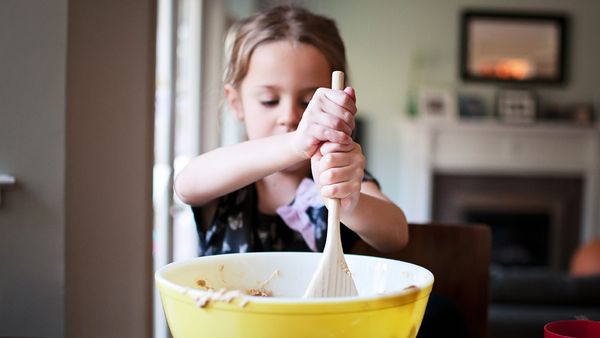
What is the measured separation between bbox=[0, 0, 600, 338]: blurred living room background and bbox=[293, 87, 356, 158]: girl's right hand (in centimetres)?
36

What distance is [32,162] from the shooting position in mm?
787

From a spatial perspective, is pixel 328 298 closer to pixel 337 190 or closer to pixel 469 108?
pixel 337 190

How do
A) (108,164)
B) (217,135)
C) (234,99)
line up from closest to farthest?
(108,164) → (234,99) → (217,135)

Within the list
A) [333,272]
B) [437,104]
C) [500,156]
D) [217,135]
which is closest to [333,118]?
[333,272]

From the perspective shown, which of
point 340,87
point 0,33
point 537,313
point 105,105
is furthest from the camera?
point 537,313

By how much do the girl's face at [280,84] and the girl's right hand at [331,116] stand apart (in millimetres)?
329

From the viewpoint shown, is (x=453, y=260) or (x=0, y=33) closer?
(x=0, y=33)

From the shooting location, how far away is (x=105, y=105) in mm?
946

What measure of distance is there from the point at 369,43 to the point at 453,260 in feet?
12.8

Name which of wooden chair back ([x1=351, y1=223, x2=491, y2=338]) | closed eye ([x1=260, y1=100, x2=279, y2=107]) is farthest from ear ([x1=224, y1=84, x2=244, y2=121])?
wooden chair back ([x1=351, y1=223, x2=491, y2=338])

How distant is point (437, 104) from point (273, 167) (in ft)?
13.7

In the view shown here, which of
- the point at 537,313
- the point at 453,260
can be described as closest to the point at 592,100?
the point at 537,313

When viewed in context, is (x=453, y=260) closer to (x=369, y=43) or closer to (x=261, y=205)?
(x=261, y=205)

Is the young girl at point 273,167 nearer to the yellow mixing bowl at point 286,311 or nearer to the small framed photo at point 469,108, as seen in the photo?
the yellow mixing bowl at point 286,311
